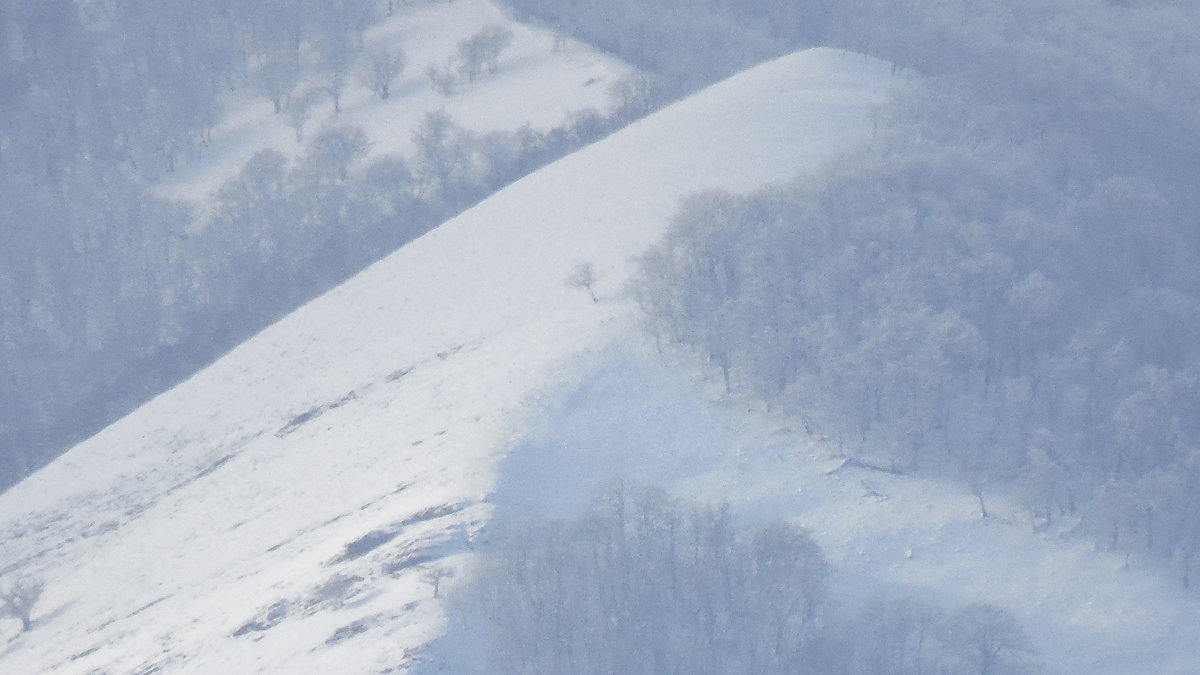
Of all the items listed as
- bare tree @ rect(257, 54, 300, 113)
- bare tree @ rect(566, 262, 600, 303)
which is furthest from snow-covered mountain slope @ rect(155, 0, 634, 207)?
bare tree @ rect(566, 262, 600, 303)

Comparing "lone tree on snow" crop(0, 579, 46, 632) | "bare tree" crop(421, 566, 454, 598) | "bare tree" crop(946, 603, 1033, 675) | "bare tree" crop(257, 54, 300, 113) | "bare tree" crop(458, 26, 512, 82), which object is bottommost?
"lone tree on snow" crop(0, 579, 46, 632)

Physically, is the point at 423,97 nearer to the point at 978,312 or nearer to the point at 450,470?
the point at 978,312

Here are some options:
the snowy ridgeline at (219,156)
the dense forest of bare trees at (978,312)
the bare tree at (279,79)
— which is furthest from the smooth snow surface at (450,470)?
the bare tree at (279,79)

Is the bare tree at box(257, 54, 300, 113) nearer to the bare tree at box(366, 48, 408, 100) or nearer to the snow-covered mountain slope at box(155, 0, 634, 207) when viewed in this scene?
the snow-covered mountain slope at box(155, 0, 634, 207)

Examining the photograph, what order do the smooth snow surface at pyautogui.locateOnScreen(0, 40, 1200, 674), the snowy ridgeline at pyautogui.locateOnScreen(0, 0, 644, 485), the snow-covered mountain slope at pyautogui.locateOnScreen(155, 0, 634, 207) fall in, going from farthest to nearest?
the snow-covered mountain slope at pyautogui.locateOnScreen(155, 0, 634, 207), the snowy ridgeline at pyautogui.locateOnScreen(0, 0, 644, 485), the smooth snow surface at pyautogui.locateOnScreen(0, 40, 1200, 674)

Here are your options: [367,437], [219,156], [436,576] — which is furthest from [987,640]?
[219,156]

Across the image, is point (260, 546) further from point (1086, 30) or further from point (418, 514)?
point (1086, 30)
